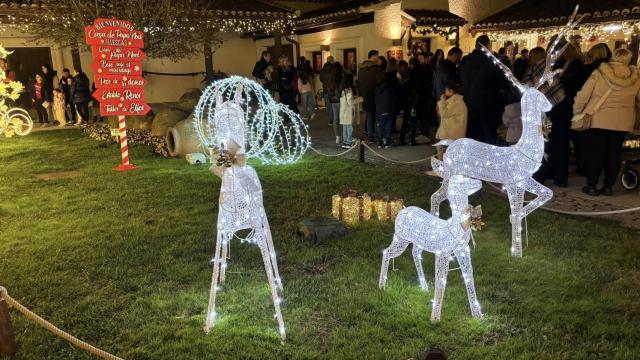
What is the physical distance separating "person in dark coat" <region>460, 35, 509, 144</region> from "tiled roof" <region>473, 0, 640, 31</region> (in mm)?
4531

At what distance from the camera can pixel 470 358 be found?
3391 mm

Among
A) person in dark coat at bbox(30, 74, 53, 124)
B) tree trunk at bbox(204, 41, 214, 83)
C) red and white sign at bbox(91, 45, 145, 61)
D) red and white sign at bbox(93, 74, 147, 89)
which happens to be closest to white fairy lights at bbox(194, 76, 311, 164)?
red and white sign at bbox(93, 74, 147, 89)

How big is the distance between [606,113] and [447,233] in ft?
13.7

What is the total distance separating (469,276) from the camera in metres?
3.84

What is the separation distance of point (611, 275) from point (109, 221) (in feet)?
19.4

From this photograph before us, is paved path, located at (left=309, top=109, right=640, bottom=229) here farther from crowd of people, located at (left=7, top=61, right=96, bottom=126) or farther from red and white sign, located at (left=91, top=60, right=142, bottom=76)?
crowd of people, located at (left=7, top=61, right=96, bottom=126)

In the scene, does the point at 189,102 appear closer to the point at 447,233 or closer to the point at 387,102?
the point at 387,102

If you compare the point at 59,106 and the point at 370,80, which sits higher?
the point at 370,80

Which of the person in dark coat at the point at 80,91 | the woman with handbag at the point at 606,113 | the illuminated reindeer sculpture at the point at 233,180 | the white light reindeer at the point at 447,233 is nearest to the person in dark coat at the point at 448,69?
the woman with handbag at the point at 606,113

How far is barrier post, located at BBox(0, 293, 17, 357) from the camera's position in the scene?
3.41 metres

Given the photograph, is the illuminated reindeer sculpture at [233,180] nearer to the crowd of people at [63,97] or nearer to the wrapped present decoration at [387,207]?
the wrapped present decoration at [387,207]

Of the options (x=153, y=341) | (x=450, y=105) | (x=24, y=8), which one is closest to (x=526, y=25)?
(x=450, y=105)

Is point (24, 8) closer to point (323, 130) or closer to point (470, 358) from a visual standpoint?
point (323, 130)

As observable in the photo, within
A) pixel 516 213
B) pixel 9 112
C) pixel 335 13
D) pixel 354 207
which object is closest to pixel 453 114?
pixel 354 207
